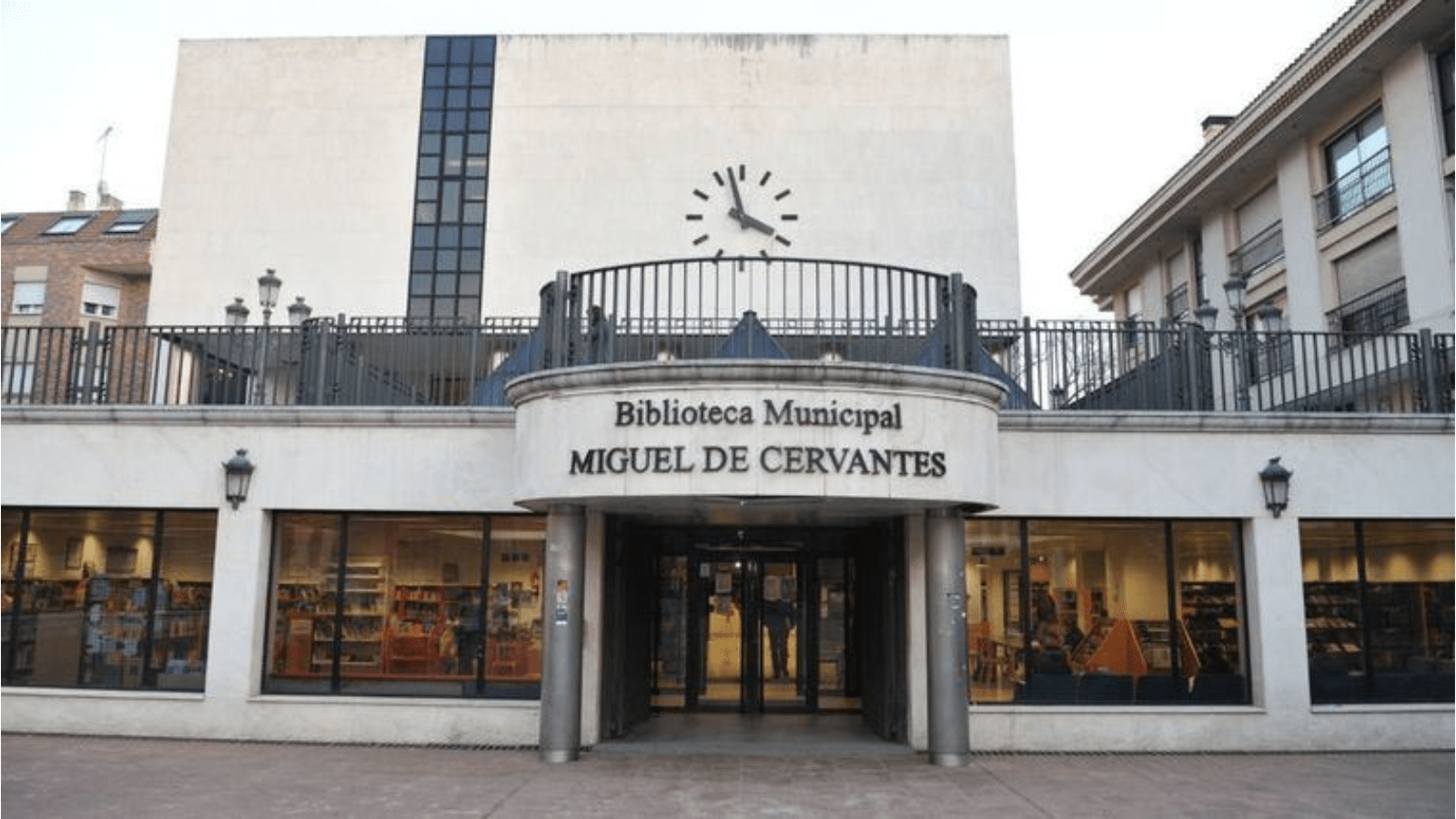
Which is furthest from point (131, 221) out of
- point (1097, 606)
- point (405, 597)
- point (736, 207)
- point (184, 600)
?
point (1097, 606)

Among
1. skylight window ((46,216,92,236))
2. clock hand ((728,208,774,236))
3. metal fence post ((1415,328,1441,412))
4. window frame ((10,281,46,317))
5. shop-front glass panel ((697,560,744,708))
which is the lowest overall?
shop-front glass panel ((697,560,744,708))

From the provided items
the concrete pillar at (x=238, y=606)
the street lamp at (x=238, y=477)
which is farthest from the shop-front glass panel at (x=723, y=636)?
the street lamp at (x=238, y=477)

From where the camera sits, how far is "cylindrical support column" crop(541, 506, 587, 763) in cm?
1078

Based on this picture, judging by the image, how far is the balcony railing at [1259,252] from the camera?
23.6 metres

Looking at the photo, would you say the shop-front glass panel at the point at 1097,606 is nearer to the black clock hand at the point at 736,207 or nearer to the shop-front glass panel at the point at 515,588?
the shop-front glass panel at the point at 515,588

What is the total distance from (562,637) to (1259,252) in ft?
66.9

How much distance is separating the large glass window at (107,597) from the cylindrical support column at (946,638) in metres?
8.15

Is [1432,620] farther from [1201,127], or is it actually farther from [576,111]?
[1201,127]

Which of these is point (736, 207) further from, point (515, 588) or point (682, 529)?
point (515, 588)

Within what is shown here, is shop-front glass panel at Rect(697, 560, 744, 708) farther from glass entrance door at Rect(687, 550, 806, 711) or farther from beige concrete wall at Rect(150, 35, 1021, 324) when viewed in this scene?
beige concrete wall at Rect(150, 35, 1021, 324)

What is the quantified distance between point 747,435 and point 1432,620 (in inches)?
340

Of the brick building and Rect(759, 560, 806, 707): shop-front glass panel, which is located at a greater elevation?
the brick building

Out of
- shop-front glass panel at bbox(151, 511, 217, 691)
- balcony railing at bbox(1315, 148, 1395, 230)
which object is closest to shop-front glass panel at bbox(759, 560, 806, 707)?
shop-front glass panel at bbox(151, 511, 217, 691)

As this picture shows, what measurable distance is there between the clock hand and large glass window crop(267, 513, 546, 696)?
1147cm
